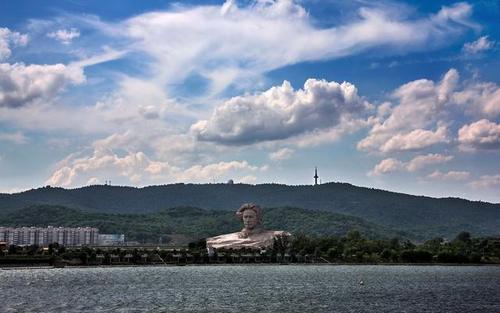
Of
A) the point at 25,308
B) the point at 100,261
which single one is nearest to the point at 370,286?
the point at 25,308

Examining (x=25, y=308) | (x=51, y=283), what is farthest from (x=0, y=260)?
(x=25, y=308)

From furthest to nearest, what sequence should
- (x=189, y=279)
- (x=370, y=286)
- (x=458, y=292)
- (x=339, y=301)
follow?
(x=189, y=279)
(x=370, y=286)
(x=458, y=292)
(x=339, y=301)

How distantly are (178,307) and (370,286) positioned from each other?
162 feet

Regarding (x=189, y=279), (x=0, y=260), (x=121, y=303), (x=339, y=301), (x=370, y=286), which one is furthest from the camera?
(x=0, y=260)

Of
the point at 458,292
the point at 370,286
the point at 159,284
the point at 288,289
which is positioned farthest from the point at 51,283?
the point at 458,292

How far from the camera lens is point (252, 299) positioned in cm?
10062

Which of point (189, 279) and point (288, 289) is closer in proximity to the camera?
point (288, 289)

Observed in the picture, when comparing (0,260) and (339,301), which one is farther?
(0,260)

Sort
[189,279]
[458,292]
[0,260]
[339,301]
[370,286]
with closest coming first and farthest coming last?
1. [339,301]
2. [458,292]
3. [370,286]
4. [189,279]
5. [0,260]

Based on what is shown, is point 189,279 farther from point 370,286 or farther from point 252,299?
point 252,299

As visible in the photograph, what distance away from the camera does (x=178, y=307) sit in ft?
292

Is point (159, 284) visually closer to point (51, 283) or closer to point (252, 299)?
point (51, 283)

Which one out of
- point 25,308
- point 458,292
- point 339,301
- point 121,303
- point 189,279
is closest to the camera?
point 25,308

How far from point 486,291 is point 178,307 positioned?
2165 inches
